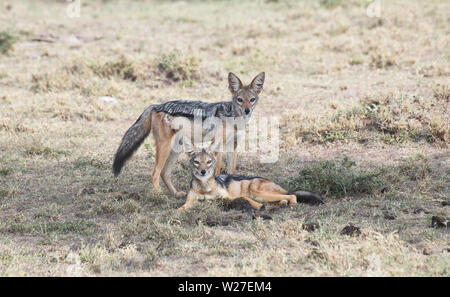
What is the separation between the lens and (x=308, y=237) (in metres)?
5.97

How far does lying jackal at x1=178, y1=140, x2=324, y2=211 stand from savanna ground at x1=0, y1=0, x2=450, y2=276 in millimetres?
200

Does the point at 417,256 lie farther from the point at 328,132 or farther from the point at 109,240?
the point at 328,132

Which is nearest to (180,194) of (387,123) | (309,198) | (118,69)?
(309,198)

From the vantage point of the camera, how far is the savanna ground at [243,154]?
18.7 ft

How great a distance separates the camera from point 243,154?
31.1 ft

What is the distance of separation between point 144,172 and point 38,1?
1720 cm

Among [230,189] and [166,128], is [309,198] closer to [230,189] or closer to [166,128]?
[230,189]

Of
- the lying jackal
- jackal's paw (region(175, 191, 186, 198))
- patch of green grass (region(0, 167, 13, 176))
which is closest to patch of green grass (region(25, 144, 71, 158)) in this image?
patch of green grass (region(0, 167, 13, 176))

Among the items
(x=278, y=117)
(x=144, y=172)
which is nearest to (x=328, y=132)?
(x=278, y=117)

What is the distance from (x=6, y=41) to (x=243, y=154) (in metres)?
8.18

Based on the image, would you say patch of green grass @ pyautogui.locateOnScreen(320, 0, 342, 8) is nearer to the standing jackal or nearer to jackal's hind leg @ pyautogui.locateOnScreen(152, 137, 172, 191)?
the standing jackal

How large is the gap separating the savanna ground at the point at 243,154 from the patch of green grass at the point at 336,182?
0.02 meters

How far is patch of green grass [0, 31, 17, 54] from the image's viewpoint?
14636 millimetres

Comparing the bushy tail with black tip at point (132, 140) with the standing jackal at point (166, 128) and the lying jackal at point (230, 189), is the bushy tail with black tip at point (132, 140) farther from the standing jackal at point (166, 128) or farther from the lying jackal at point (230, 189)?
the lying jackal at point (230, 189)
